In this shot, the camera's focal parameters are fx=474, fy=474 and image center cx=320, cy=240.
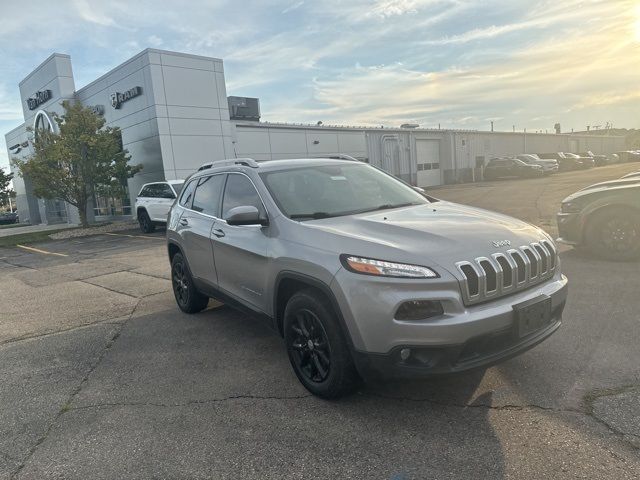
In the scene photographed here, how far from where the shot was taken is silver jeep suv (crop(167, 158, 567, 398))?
2.82 meters

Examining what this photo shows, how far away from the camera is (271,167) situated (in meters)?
4.37

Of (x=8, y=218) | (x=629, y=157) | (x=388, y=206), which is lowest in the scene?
(x=8, y=218)

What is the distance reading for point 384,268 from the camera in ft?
9.53

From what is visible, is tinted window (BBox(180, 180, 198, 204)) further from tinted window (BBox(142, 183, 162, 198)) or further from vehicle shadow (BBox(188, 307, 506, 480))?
tinted window (BBox(142, 183, 162, 198))

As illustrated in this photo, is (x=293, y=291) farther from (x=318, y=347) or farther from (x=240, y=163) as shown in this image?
(x=240, y=163)

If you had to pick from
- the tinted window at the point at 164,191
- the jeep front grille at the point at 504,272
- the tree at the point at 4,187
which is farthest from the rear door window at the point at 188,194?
the tree at the point at 4,187

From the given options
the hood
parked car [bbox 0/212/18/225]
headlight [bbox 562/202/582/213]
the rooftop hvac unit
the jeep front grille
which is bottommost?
parked car [bbox 0/212/18/225]

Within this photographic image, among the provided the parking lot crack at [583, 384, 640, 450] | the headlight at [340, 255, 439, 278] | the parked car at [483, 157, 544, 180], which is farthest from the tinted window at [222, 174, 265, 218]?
the parked car at [483, 157, 544, 180]

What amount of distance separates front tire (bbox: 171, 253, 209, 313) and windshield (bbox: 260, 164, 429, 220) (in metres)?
2.06

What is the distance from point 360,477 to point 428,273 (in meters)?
1.20

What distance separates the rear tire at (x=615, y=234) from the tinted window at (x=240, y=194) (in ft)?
18.0

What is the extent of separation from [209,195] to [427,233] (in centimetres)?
275

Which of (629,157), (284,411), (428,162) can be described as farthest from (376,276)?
(629,157)

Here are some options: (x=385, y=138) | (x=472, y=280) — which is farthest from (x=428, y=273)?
(x=385, y=138)
